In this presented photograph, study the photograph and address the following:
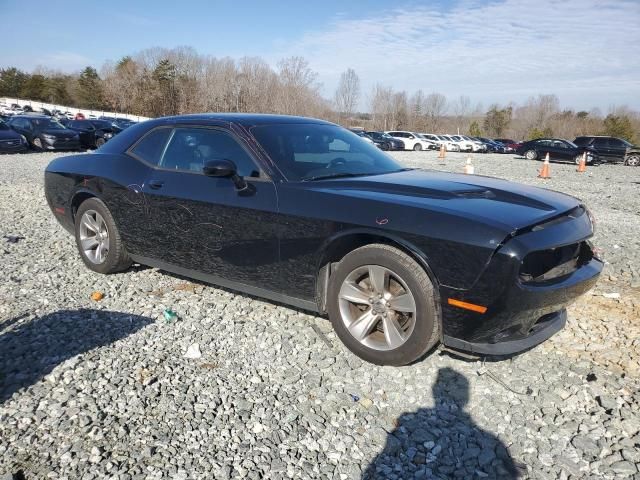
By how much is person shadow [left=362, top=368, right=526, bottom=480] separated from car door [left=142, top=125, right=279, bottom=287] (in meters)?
1.48

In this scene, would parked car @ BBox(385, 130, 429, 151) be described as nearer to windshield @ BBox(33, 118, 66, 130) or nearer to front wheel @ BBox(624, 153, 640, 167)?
front wheel @ BBox(624, 153, 640, 167)

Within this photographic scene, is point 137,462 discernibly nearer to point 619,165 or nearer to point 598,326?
point 598,326

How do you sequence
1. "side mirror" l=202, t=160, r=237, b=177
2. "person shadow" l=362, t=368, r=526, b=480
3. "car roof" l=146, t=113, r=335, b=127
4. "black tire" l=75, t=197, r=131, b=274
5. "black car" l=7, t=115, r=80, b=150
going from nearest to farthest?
"person shadow" l=362, t=368, r=526, b=480, "side mirror" l=202, t=160, r=237, b=177, "car roof" l=146, t=113, r=335, b=127, "black tire" l=75, t=197, r=131, b=274, "black car" l=7, t=115, r=80, b=150

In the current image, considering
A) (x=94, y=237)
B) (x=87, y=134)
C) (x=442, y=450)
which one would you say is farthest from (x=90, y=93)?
(x=442, y=450)

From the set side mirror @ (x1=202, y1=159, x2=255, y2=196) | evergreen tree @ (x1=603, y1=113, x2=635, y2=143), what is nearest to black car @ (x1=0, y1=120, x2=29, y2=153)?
side mirror @ (x1=202, y1=159, x2=255, y2=196)

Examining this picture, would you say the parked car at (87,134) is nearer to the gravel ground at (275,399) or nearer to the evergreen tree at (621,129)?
the gravel ground at (275,399)

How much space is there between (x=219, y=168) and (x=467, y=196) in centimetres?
174

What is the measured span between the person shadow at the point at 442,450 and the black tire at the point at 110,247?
124 inches

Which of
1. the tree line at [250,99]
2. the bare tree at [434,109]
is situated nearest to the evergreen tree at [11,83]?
the tree line at [250,99]

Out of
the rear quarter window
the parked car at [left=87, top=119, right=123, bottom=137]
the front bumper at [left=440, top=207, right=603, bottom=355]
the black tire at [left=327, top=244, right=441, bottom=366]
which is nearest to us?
the front bumper at [left=440, top=207, right=603, bottom=355]

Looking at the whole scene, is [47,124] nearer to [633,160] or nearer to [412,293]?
[412,293]

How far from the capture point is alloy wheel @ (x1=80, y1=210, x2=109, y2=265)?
4.78 metres

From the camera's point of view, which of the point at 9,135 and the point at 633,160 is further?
the point at 633,160

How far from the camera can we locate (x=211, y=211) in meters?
3.79
